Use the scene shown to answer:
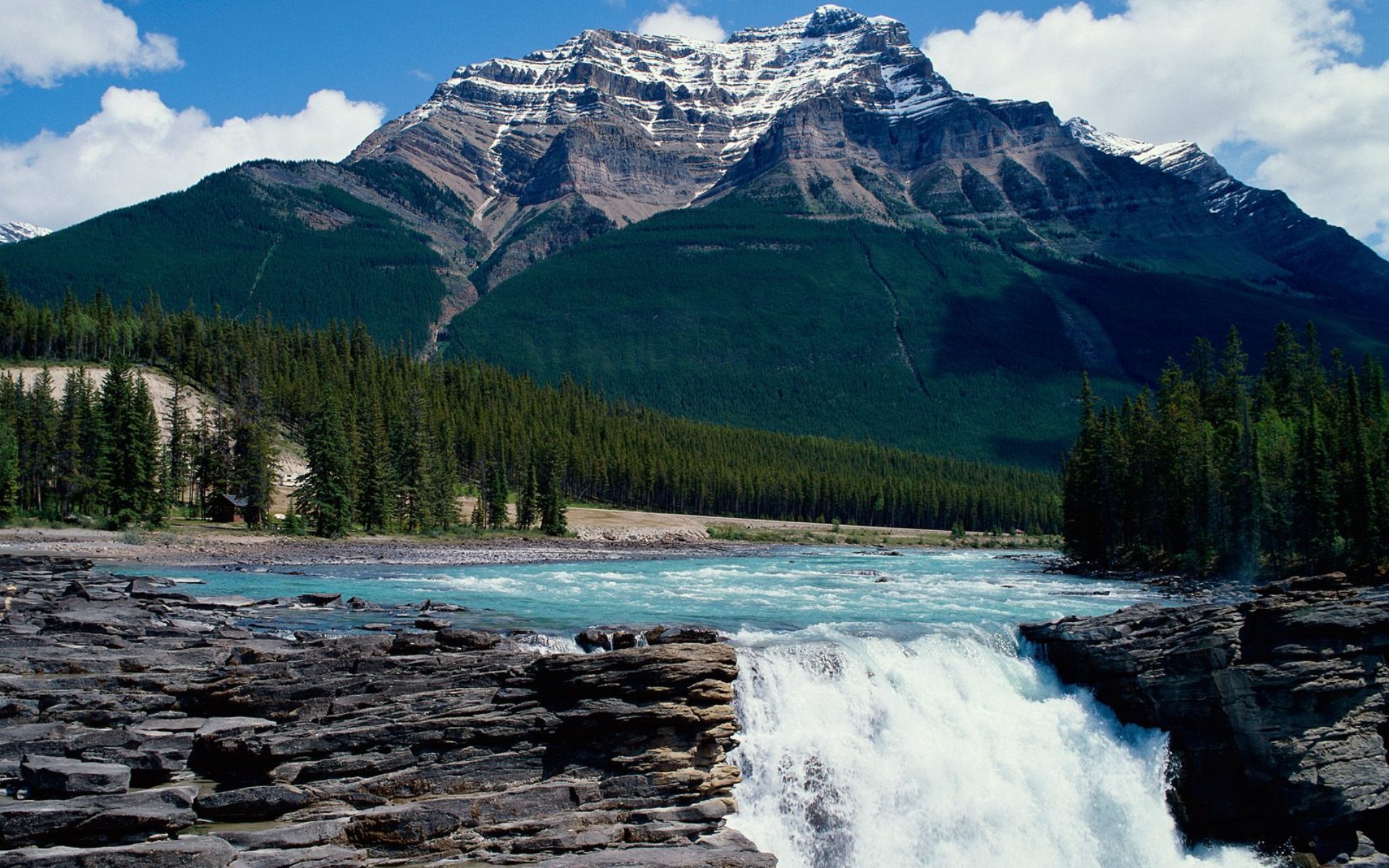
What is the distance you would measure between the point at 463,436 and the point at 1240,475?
326ft

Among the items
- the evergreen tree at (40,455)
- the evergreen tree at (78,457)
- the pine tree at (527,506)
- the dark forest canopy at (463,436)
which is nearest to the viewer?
the evergreen tree at (78,457)

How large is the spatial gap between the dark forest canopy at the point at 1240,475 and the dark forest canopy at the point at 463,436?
180 ft

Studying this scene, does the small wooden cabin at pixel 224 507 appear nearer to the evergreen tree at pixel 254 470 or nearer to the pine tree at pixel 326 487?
the evergreen tree at pixel 254 470

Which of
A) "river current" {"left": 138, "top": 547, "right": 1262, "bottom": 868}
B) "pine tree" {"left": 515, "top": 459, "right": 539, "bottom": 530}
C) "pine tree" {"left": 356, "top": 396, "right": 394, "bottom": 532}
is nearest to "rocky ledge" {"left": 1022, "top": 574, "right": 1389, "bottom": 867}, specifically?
"river current" {"left": 138, "top": 547, "right": 1262, "bottom": 868}

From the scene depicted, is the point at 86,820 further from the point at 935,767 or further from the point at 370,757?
the point at 935,767

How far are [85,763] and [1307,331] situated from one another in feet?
383

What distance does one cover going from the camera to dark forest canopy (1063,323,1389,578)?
62.5m

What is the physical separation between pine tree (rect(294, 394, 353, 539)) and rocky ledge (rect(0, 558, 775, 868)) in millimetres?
60596

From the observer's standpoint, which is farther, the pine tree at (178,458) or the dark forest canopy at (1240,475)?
the pine tree at (178,458)

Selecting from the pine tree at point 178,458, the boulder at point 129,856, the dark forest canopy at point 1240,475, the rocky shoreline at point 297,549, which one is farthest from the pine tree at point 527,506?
the boulder at point 129,856

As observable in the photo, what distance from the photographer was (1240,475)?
6694 cm

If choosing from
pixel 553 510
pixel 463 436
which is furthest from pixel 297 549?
pixel 463 436

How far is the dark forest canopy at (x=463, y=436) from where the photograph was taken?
10225 cm

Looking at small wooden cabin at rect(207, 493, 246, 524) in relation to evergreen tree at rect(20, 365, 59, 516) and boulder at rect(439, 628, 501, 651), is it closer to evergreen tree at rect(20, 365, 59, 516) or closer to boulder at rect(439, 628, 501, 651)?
evergreen tree at rect(20, 365, 59, 516)
